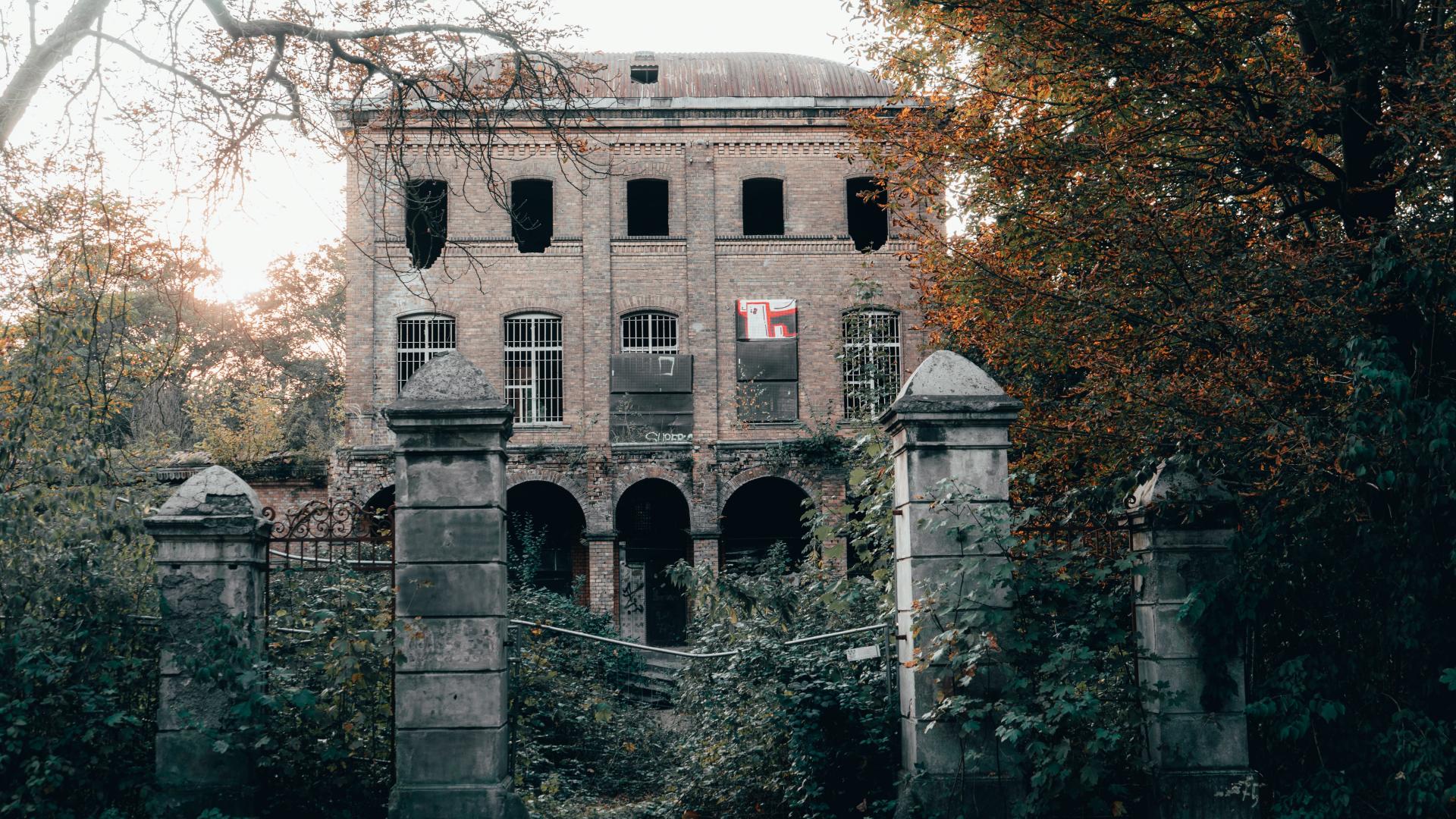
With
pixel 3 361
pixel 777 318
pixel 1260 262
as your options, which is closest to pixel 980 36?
pixel 1260 262

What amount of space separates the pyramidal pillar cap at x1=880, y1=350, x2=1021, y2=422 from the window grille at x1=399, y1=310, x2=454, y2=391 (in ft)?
56.0

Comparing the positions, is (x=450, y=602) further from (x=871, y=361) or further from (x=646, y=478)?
(x=646, y=478)

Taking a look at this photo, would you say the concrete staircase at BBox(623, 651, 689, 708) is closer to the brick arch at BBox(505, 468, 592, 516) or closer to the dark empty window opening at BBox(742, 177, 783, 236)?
the brick arch at BBox(505, 468, 592, 516)

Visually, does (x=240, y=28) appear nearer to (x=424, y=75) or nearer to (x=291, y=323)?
(x=424, y=75)

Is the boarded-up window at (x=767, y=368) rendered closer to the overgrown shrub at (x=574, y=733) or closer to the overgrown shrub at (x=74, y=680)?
the overgrown shrub at (x=574, y=733)

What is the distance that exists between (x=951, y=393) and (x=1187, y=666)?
6.73 feet

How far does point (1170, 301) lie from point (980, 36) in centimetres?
339

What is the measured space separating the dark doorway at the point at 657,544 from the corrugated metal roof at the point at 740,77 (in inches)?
325

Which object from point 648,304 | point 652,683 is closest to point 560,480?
point 648,304

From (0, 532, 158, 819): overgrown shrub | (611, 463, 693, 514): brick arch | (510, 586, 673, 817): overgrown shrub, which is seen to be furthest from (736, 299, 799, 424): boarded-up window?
(0, 532, 158, 819): overgrown shrub

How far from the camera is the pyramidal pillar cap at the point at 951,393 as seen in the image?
→ 267 inches

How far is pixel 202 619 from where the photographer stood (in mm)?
6871

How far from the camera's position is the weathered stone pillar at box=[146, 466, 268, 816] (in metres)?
6.72

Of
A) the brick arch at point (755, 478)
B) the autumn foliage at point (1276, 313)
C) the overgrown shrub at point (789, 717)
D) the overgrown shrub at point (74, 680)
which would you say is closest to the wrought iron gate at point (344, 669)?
the overgrown shrub at point (74, 680)
